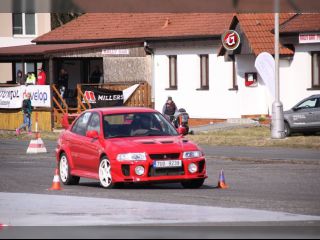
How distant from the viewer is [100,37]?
54062 mm

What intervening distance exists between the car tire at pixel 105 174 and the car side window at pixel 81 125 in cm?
118

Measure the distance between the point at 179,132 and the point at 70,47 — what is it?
96.4 ft

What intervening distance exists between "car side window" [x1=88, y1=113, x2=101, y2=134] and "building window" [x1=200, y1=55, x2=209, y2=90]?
91.6 feet

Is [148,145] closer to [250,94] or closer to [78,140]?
[78,140]

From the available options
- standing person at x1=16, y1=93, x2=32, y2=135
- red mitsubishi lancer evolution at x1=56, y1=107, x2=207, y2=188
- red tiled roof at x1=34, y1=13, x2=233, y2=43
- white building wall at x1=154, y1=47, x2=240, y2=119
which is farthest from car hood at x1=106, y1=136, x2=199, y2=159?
red tiled roof at x1=34, y1=13, x2=233, y2=43

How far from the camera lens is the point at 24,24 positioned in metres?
73.2

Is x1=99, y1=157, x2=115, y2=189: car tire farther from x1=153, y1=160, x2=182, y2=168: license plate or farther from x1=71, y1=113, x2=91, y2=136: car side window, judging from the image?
x1=71, y1=113, x2=91, y2=136: car side window

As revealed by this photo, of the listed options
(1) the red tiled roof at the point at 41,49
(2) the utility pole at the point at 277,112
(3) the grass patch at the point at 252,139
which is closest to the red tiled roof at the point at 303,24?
(3) the grass patch at the point at 252,139

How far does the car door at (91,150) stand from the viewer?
67.5 ft

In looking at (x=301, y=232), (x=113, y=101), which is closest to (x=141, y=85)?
(x=113, y=101)

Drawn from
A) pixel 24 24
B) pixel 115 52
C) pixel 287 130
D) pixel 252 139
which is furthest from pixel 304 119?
pixel 24 24

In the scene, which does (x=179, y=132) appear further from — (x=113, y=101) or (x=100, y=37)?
(x=100, y=37)

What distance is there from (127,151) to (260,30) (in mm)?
27344

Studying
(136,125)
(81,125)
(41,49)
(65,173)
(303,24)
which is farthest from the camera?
(41,49)
